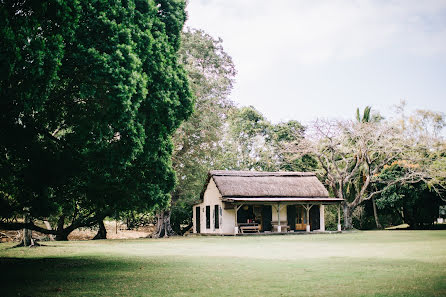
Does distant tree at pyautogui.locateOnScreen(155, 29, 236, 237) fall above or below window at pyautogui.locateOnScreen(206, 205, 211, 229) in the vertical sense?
above

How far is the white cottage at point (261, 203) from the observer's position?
32.7m

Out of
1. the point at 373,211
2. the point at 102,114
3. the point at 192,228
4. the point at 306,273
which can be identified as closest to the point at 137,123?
the point at 102,114

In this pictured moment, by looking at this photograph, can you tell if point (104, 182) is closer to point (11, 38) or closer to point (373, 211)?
point (11, 38)

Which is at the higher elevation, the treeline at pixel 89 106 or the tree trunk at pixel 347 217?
the treeline at pixel 89 106

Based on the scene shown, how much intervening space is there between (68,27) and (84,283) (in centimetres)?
542

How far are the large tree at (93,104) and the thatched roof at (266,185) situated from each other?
19051 millimetres

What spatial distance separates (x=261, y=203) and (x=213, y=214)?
3984mm

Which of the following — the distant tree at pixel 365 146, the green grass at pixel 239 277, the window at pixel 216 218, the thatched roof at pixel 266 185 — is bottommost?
the green grass at pixel 239 277

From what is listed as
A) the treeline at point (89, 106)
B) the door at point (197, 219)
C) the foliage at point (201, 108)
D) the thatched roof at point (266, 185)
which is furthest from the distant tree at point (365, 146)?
the treeline at point (89, 106)

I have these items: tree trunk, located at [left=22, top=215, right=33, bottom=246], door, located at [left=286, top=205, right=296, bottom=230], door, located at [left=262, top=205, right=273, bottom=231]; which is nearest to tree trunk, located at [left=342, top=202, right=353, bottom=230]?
door, located at [left=286, top=205, right=296, bottom=230]

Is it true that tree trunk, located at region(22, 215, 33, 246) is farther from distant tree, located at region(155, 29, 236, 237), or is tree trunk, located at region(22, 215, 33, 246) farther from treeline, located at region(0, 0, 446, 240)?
distant tree, located at region(155, 29, 236, 237)

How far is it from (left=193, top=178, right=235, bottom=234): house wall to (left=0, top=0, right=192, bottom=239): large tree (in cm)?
1895

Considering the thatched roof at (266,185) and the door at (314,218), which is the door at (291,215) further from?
the door at (314,218)

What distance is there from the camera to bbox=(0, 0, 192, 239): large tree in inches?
387
